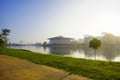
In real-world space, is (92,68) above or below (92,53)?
above

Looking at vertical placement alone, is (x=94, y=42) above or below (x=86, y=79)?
above

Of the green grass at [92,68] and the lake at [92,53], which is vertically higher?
the green grass at [92,68]

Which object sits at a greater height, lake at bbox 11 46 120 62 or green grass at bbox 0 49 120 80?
green grass at bbox 0 49 120 80

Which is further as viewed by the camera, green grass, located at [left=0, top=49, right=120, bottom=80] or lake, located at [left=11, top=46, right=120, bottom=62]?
lake, located at [left=11, top=46, right=120, bottom=62]

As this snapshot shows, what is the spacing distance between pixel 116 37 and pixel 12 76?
155403mm

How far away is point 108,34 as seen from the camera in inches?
5950

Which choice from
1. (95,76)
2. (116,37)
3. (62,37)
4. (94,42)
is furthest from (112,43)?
(95,76)

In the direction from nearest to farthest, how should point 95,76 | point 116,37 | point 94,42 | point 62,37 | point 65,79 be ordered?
1. point 65,79
2. point 95,76
3. point 94,42
4. point 62,37
5. point 116,37

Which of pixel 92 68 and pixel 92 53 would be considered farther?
pixel 92 53

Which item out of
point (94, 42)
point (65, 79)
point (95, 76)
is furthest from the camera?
point (94, 42)

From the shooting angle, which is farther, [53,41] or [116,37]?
[116,37]

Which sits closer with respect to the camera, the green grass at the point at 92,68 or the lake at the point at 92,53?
the green grass at the point at 92,68

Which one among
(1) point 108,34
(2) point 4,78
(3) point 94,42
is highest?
(1) point 108,34

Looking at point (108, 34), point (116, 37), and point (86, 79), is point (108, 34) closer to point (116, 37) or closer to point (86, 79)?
point (116, 37)
